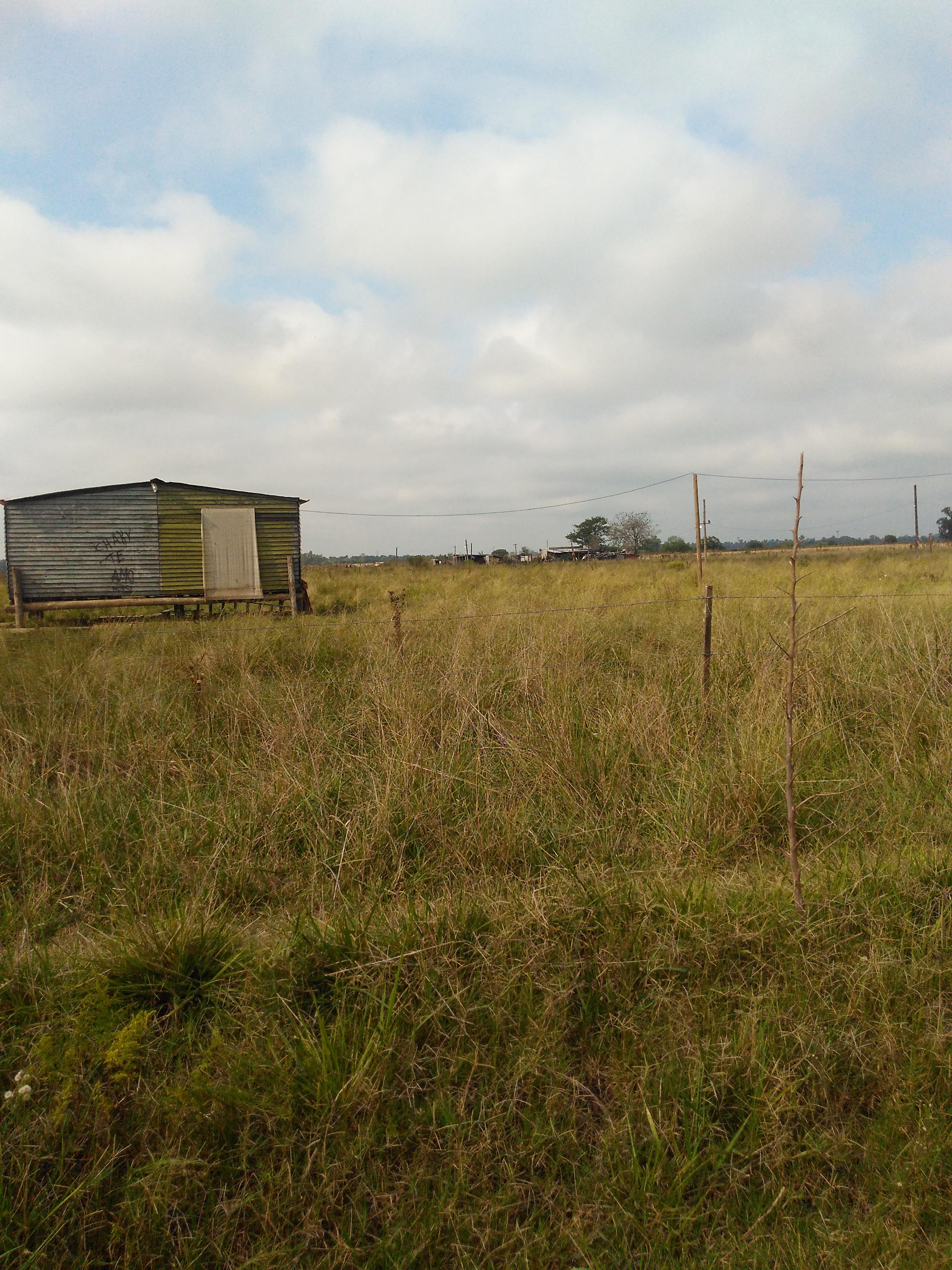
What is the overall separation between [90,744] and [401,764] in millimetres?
2233

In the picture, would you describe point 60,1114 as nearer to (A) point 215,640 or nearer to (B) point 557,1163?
(B) point 557,1163

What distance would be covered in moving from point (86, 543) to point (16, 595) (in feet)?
5.79

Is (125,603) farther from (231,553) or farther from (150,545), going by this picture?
(231,553)

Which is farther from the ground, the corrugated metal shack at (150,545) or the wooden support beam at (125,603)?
the corrugated metal shack at (150,545)

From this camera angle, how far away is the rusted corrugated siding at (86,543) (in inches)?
618

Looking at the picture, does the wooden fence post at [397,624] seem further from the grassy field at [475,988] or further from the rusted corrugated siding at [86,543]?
the rusted corrugated siding at [86,543]

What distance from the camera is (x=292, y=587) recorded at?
1566cm

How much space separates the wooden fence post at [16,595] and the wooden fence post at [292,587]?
5.46 metres

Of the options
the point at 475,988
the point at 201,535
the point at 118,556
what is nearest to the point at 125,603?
the point at 118,556

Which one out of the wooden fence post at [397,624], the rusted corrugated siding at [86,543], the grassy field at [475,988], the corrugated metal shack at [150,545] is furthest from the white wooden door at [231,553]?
the grassy field at [475,988]

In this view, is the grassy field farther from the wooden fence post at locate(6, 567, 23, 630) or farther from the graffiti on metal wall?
the graffiti on metal wall

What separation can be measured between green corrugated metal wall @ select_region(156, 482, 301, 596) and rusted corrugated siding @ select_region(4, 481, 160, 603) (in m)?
0.25

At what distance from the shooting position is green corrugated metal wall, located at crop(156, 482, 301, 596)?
16.3 m

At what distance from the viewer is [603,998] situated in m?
2.50
